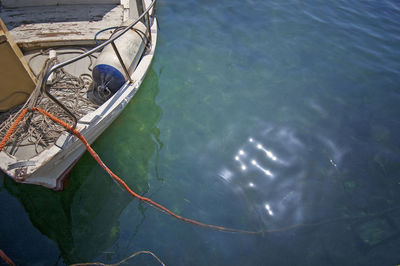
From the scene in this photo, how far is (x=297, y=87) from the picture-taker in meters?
6.36

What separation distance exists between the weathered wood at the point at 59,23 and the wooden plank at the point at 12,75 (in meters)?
1.62

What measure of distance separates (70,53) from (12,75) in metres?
1.67

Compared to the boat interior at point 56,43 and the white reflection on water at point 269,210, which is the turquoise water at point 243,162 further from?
the boat interior at point 56,43

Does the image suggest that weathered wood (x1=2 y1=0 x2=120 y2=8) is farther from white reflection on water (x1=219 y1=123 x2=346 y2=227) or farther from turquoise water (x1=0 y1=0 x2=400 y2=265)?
white reflection on water (x1=219 y1=123 x2=346 y2=227)

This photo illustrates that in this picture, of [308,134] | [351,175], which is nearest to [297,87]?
[308,134]

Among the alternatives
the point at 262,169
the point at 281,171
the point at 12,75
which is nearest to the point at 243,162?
the point at 262,169

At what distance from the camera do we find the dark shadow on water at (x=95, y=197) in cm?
415

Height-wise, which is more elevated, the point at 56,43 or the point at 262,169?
the point at 56,43

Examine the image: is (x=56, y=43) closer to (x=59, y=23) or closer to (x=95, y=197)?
(x=59, y=23)

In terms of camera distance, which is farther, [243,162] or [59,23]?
[59,23]

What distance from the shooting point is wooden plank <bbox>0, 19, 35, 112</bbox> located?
3830mm

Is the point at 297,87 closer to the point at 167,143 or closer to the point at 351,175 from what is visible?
the point at 351,175

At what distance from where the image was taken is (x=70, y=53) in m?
5.62

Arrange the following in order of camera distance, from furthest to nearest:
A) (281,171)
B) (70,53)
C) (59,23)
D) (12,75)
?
(59,23), (70,53), (281,171), (12,75)
